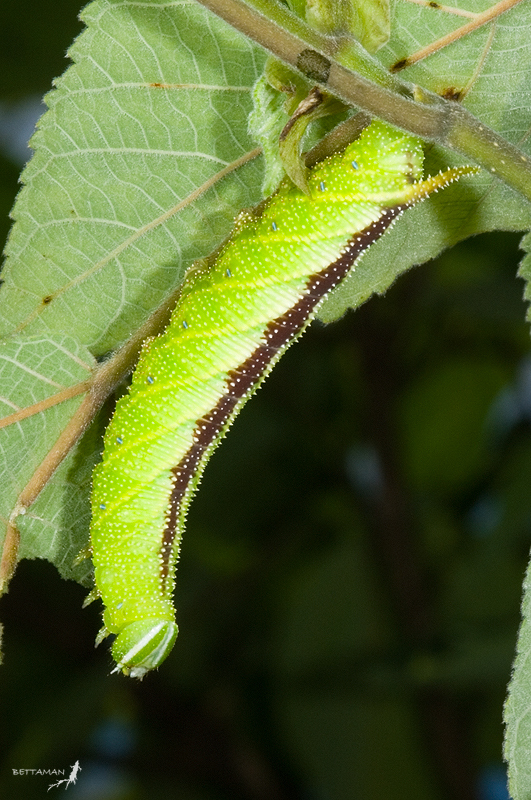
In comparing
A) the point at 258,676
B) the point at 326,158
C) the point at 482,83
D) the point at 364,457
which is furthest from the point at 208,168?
the point at 258,676

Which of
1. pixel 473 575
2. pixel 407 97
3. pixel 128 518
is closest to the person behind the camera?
pixel 407 97

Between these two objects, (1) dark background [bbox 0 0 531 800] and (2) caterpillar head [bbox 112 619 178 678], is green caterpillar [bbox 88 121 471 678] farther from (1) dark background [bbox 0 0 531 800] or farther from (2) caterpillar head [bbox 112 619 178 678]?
(1) dark background [bbox 0 0 531 800]

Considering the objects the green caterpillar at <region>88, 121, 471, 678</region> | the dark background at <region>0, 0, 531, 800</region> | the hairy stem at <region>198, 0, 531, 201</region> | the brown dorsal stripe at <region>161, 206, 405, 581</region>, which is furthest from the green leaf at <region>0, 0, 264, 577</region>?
the dark background at <region>0, 0, 531, 800</region>

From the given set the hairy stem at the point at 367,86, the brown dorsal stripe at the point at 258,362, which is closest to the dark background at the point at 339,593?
the brown dorsal stripe at the point at 258,362

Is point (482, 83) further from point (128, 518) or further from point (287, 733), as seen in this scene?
point (287, 733)

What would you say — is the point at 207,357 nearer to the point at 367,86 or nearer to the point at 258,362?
the point at 258,362

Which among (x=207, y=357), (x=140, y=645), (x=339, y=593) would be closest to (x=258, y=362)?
(x=207, y=357)

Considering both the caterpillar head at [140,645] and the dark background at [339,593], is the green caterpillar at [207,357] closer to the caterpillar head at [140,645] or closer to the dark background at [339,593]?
the caterpillar head at [140,645]

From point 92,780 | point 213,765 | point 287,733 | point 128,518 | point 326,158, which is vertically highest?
point 326,158
